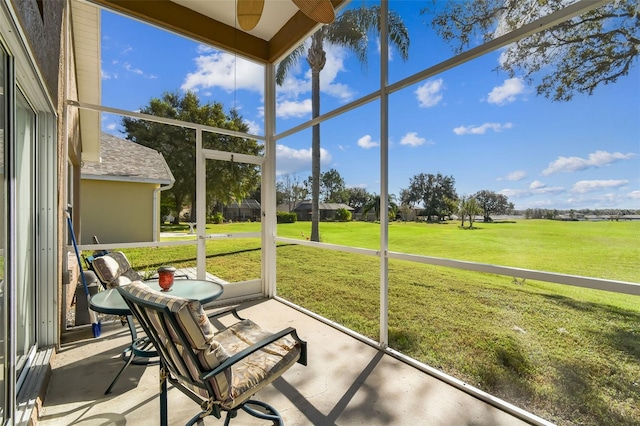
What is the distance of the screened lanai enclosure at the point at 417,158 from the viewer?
272cm

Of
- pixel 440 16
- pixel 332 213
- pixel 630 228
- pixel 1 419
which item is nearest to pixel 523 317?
pixel 630 228

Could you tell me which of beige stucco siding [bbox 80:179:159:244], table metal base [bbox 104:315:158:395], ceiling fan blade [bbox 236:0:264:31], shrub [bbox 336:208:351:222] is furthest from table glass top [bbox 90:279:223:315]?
ceiling fan blade [bbox 236:0:264:31]

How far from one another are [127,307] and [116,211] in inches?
95.3

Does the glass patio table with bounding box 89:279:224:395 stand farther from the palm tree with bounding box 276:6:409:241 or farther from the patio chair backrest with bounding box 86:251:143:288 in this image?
the palm tree with bounding box 276:6:409:241

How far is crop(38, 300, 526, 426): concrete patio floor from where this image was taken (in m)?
1.98

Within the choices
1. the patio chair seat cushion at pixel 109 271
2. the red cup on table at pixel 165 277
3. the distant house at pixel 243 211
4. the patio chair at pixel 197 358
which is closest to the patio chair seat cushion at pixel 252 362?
the patio chair at pixel 197 358

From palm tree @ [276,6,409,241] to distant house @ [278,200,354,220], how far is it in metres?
0.09

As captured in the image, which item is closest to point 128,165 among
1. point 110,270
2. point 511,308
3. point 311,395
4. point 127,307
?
point 110,270

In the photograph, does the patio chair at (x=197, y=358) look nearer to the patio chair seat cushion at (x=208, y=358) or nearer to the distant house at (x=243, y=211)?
the patio chair seat cushion at (x=208, y=358)

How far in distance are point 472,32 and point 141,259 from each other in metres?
4.83

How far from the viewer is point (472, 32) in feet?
10.3

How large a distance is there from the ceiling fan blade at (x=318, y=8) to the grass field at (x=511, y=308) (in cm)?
251

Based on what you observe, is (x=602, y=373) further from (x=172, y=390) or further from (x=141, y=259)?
(x=141, y=259)

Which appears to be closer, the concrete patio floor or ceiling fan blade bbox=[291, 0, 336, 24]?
the concrete patio floor
